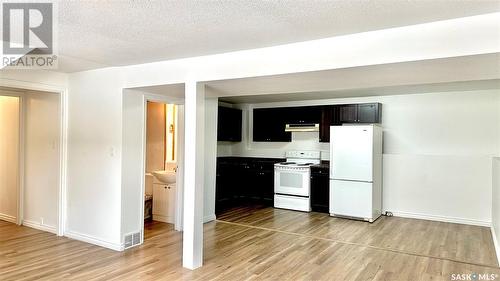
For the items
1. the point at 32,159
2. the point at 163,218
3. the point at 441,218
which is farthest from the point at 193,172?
the point at 441,218

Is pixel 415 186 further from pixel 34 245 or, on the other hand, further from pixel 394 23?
pixel 34 245

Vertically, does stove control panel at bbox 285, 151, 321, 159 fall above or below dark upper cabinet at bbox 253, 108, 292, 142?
below

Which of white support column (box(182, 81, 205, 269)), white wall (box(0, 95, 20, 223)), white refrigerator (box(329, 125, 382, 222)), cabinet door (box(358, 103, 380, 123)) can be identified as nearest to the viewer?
white support column (box(182, 81, 205, 269))

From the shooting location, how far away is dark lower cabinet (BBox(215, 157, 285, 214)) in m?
6.99

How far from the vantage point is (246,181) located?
7.45 m

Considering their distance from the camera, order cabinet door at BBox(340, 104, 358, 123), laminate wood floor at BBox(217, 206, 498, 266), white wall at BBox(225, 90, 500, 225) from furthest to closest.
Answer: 1. cabinet door at BBox(340, 104, 358, 123)
2. white wall at BBox(225, 90, 500, 225)
3. laminate wood floor at BBox(217, 206, 498, 266)

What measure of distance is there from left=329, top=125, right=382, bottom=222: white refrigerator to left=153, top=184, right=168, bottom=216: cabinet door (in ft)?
9.90

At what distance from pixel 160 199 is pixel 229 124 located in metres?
2.54

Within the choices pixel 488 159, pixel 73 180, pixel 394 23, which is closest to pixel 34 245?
pixel 73 180

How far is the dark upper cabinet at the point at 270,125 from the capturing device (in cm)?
729

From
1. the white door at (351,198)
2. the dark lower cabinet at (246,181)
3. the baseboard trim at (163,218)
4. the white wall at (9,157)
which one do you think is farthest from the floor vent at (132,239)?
the white door at (351,198)

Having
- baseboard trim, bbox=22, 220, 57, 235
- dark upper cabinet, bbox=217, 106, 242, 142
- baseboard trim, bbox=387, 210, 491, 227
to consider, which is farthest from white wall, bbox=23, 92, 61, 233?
baseboard trim, bbox=387, 210, 491, 227

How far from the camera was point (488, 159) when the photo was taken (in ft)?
17.6

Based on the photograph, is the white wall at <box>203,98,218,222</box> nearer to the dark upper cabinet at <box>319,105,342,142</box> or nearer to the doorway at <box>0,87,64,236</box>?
the doorway at <box>0,87,64,236</box>
